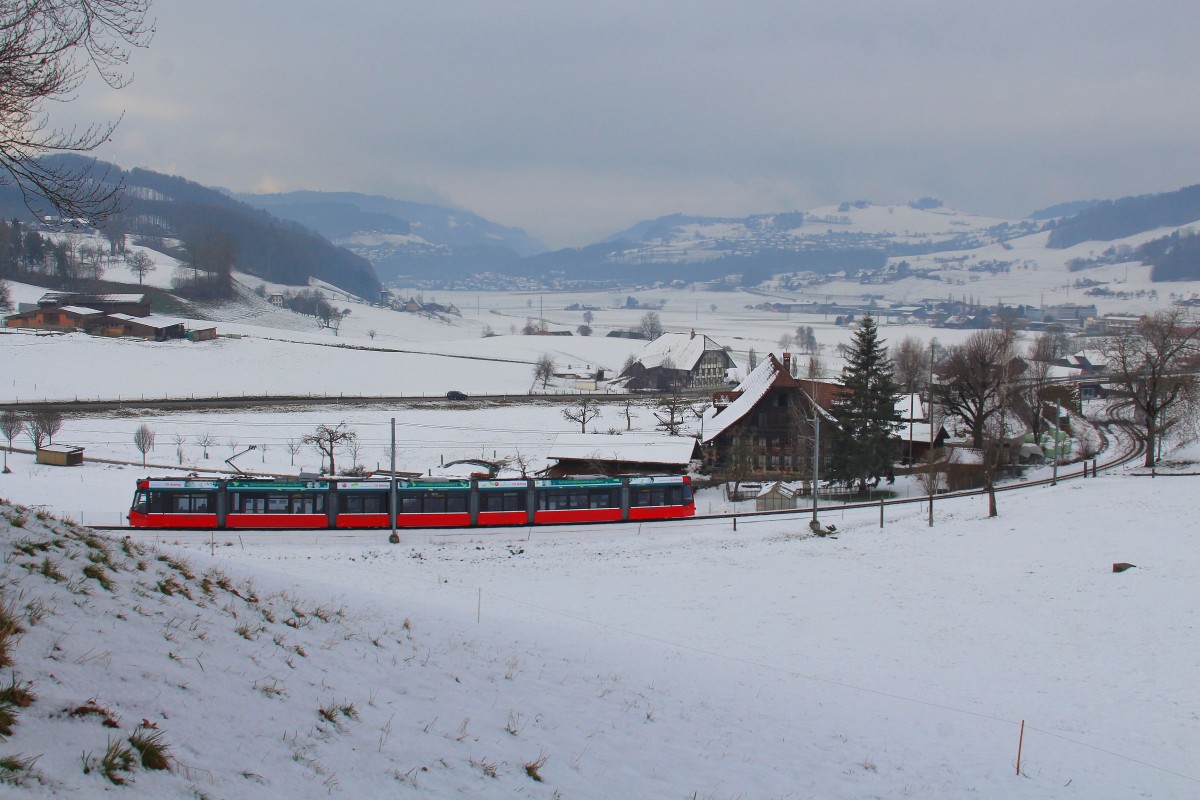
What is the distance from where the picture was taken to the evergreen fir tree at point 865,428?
4869 centimetres

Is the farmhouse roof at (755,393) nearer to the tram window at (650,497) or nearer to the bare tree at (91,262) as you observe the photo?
the tram window at (650,497)

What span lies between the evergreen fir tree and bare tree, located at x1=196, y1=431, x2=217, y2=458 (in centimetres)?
3927

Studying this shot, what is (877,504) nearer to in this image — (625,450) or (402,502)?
(625,450)

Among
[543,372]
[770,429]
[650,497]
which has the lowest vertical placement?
[650,497]

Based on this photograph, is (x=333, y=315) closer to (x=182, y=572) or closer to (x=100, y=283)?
(x=100, y=283)

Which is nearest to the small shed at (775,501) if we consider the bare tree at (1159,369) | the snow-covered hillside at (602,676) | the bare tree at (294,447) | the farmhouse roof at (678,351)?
the snow-covered hillside at (602,676)

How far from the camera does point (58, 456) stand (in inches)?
1907

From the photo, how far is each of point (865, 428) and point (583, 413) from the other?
25.1 meters

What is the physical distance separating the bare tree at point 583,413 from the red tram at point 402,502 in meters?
26.3

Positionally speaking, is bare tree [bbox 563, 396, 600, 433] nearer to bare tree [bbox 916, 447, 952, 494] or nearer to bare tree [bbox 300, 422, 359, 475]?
bare tree [bbox 300, 422, 359, 475]

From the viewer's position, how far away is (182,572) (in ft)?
44.2

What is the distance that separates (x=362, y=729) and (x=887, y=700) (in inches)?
424

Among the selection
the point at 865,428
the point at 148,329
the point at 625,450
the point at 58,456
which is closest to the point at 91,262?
the point at 148,329

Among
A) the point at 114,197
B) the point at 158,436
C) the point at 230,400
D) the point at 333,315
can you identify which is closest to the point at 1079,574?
the point at 114,197
